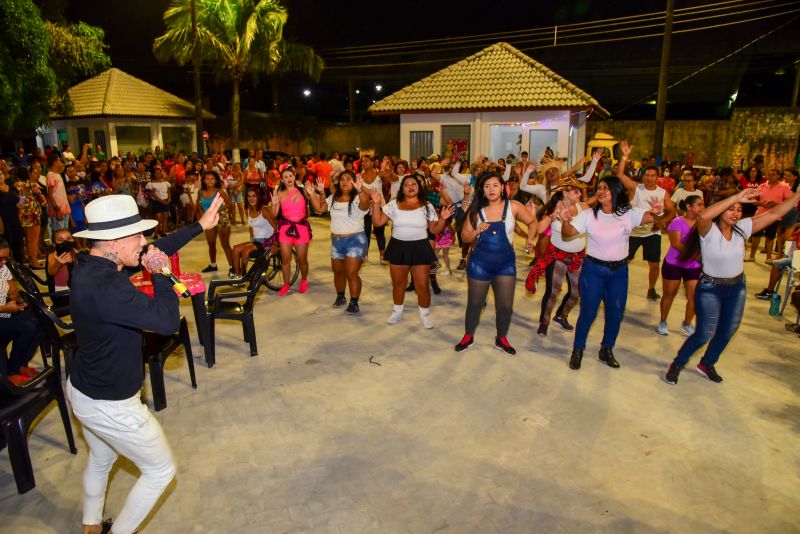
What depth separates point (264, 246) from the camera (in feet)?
27.6

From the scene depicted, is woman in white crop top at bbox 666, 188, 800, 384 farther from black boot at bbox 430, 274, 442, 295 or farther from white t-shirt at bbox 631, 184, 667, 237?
black boot at bbox 430, 274, 442, 295

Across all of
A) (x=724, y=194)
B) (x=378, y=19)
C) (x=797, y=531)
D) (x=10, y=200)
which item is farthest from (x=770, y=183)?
(x=378, y=19)

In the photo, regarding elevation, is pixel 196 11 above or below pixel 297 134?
above

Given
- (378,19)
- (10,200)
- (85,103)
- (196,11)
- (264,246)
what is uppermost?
(378,19)

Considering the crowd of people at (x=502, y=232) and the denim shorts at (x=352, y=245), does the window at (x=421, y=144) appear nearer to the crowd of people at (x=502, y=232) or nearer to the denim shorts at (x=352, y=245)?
the crowd of people at (x=502, y=232)

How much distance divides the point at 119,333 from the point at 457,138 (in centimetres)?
1481

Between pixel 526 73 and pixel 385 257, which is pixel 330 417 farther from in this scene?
pixel 526 73

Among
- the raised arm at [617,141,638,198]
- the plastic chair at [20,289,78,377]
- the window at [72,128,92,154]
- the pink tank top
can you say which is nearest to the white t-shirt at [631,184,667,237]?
the raised arm at [617,141,638,198]

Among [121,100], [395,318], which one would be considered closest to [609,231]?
[395,318]

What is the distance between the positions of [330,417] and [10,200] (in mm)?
7767

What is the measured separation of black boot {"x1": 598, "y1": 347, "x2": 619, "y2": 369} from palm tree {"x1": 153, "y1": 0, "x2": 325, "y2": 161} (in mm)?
18900

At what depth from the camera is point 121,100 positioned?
2627 cm

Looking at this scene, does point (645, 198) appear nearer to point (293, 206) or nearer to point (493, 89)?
point (293, 206)

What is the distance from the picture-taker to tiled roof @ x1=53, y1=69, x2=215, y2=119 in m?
25.8
